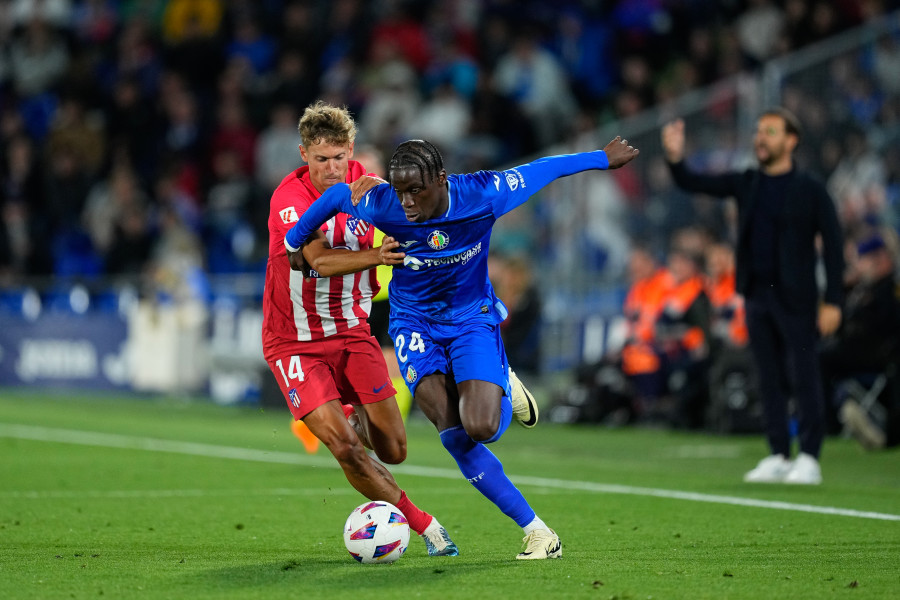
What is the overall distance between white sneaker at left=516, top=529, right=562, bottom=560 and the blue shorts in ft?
→ 2.12

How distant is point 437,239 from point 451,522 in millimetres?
2157

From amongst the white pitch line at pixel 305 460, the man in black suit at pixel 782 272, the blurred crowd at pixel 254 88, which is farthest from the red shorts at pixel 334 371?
the blurred crowd at pixel 254 88

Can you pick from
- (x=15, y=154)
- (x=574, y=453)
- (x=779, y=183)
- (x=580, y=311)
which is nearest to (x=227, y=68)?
(x=15, y=154)

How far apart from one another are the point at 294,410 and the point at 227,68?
17142mm

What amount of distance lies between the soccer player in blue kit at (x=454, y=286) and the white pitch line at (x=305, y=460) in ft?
8.05

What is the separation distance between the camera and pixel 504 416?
6.23m

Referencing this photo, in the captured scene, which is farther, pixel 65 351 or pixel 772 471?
pixel 65 351

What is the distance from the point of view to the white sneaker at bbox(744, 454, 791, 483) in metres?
9.46

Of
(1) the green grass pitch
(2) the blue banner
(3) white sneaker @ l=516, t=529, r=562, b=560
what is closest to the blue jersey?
(3) white sneaker @ l=516, t=529, r=562, b=560

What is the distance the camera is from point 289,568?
19.6 ft

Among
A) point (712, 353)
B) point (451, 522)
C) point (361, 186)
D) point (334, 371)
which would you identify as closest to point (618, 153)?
point (361, 186)

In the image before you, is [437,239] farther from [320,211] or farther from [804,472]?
[804,472]

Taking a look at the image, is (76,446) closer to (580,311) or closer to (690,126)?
(580,311)

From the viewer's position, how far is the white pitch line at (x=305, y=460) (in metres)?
8.15
